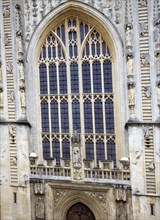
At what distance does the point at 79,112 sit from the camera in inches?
692

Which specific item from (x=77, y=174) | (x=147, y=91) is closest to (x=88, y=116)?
(x=77, y=174)

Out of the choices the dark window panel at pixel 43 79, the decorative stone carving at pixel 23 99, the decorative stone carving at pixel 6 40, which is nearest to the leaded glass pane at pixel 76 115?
the dark window panel at pixel 43 79

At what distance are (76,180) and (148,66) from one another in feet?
21.2

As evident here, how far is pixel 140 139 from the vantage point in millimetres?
Answer: 15836

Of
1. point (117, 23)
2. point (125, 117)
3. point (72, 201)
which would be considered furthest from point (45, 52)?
point (72, 201)

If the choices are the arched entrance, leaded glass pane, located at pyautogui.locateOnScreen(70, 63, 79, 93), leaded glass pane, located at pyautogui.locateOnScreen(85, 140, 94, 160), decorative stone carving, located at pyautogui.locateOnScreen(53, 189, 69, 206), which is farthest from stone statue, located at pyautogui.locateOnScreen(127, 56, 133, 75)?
the arched entrance

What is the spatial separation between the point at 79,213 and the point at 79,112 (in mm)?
5173

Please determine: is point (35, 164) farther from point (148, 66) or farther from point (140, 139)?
point (148, 66)

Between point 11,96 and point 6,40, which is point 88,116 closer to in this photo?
point 11,96

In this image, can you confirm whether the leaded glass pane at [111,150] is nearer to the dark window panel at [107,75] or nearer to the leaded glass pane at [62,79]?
the dark window panel at [107,75]

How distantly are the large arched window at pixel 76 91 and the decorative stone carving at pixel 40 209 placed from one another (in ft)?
7.22

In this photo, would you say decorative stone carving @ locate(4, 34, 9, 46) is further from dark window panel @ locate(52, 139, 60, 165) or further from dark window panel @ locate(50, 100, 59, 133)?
dark window panel @ locate(52, 139, 60, 165)

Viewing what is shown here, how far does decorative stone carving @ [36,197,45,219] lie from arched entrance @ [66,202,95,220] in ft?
4.27

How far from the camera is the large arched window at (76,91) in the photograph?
17.2m
